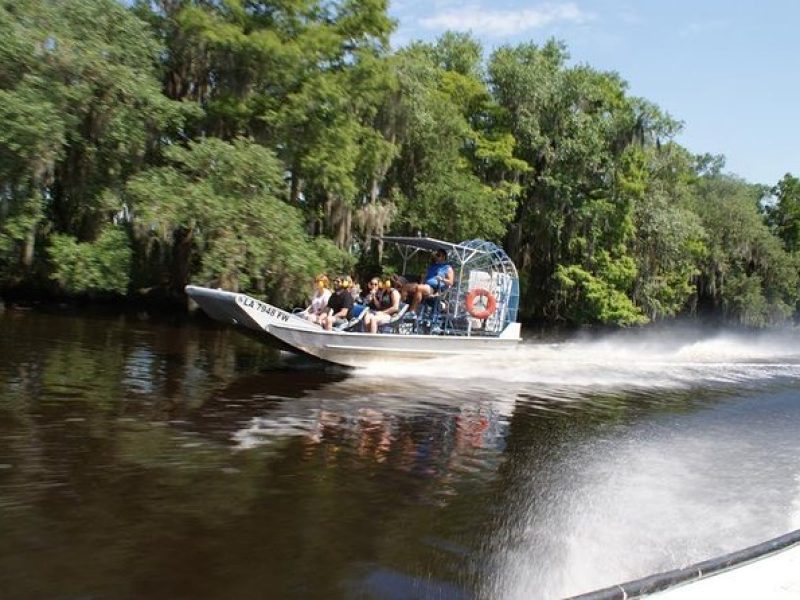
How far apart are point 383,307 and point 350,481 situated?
405 inches

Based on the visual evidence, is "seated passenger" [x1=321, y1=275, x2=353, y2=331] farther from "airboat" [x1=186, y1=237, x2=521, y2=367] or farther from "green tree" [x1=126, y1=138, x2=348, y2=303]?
"green tree" [x1=126, y1=138, x2=348, y2=303]

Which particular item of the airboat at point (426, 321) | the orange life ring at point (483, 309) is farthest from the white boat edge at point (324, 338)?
the orange life ring at point (483, 309)

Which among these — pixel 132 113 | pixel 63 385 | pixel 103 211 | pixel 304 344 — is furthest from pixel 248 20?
pixel 63 385

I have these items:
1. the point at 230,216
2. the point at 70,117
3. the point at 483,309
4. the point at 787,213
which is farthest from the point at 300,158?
the point at 787,213

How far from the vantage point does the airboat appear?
1523 cm

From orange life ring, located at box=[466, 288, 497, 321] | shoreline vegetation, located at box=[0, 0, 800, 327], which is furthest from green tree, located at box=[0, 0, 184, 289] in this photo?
orange life ring, located at box=[466, 288, 497, 321]

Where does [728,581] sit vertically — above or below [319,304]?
below

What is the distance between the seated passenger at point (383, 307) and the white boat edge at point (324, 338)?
1.73 feet

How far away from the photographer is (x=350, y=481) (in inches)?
315

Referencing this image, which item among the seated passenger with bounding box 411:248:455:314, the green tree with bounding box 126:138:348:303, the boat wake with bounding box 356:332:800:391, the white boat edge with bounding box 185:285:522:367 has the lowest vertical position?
the boat wake with bounding box 356:332:800:391

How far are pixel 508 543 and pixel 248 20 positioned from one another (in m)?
23.6

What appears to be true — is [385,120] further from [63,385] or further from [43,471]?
[43,471]

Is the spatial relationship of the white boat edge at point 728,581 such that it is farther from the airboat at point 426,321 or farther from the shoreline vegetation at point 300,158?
the shoreline vegetation at point 300,158

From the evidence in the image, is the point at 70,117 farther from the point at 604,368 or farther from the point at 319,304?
the point at 604,368
